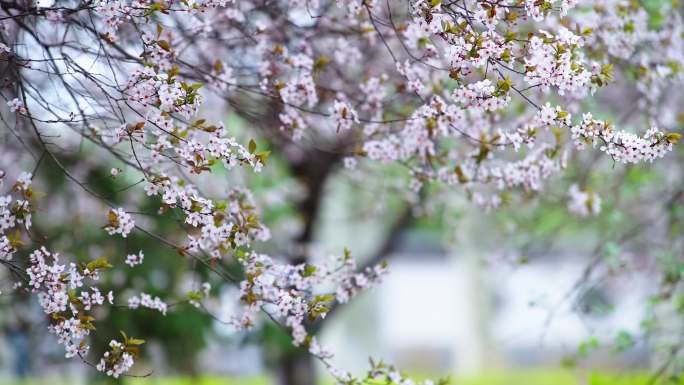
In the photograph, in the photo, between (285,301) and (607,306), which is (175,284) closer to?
(607,306)

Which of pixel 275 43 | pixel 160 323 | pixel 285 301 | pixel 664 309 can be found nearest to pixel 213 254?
pixel 285 301

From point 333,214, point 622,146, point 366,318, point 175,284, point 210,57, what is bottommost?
point 622,146

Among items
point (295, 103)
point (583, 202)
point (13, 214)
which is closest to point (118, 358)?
point (13, 214)

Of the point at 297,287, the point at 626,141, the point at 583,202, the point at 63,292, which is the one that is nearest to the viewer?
the point at 626,141

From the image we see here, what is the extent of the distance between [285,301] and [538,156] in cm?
166

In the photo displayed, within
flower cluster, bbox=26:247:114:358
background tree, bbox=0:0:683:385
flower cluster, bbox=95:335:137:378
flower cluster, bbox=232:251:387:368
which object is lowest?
flower cluster, bbox=95:335:137:378

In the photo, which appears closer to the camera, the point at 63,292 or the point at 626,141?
the point at 626,141

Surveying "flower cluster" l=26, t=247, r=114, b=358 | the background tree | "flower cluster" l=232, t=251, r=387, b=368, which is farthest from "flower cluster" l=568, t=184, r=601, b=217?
"flower cluster" l=26, t=247, r=114, b=358

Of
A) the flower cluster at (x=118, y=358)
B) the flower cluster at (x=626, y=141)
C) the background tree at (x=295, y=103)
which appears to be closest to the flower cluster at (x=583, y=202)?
the background tree at (x=295, y=103)

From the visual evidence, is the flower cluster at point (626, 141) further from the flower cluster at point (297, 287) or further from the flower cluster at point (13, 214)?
the flower cluster at point (13, 214)

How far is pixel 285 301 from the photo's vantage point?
11.8 ft

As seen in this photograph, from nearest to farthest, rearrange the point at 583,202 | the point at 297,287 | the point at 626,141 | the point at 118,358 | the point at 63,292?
the point at 626,141 < the point at 63,292 < the point at 118,358 < the point at 297,287 < the point at 583,202

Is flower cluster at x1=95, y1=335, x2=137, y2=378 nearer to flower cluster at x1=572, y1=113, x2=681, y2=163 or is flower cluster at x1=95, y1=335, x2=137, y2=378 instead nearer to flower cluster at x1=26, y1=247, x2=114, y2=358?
flower cluster at x1=26, y1=247, x2=114, y2=358

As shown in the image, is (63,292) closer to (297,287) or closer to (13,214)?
(13,214)
